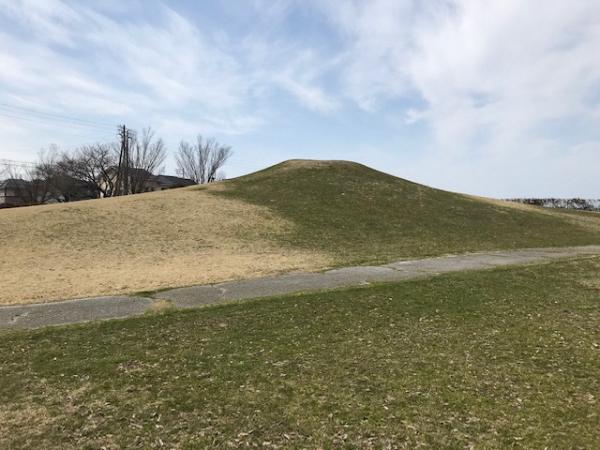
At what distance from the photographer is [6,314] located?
7918mm

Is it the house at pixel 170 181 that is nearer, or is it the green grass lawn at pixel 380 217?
the green grass lawn at pixel 380 217

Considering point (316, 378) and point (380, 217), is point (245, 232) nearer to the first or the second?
point (380, 217)

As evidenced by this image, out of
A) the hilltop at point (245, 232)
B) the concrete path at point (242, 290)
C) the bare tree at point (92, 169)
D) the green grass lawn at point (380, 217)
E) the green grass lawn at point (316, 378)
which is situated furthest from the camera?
the bare tree at point (92, 169)

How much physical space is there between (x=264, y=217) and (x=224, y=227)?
8.32 ft

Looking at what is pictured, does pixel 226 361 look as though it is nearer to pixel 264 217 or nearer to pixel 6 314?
pixel 6 314

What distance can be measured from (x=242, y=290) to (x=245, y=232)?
851cm

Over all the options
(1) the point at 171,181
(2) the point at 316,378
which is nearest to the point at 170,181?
(1) the point at 171,181

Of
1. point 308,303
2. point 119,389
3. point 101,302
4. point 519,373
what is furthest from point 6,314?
point 519,373

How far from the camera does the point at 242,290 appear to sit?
9445 mm

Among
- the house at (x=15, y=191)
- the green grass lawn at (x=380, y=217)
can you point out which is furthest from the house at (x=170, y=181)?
the green grass lawn at (x=380, y=217)

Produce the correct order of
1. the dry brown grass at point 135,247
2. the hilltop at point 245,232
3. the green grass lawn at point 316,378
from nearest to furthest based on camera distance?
1. the green grass lawn at point 316,378
2. the dry brown grass at point 135,247
3. the hilltop at point 245,232

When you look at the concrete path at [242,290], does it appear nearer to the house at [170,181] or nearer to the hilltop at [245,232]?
the hilltop at [245,232]

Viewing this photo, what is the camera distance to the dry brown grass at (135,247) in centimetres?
1062

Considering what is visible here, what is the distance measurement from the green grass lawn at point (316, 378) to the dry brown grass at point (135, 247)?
154 inches
